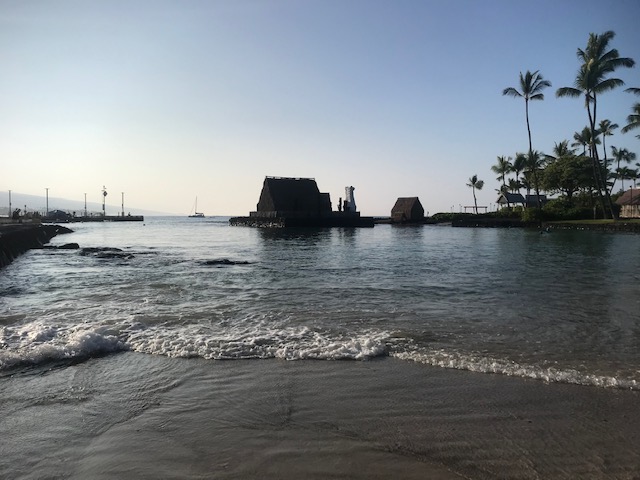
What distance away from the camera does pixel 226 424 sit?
3.80m

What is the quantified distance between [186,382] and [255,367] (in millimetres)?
907

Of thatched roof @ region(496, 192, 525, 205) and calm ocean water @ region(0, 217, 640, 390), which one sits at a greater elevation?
thatched roof @ region(496, 192, 525, 205)

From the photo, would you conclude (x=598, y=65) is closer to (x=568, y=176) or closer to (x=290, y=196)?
(x=568, y=176)

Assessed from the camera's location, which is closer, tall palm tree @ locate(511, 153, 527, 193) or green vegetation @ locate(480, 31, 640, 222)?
green vegetation @ locate(480, 31, 640, 222)

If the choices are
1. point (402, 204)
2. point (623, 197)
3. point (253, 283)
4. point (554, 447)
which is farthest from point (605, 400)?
point (402, 204)

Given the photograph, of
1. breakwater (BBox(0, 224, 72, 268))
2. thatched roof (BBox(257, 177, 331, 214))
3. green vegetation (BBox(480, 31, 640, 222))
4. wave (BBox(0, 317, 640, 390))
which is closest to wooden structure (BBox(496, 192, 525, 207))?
green vegetation (BBox(480, 31, 640, 222))

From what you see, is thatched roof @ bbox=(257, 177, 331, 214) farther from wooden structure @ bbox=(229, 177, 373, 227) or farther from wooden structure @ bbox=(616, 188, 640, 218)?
A: wooden structure @ bbox=(616, 188, 640, 218)

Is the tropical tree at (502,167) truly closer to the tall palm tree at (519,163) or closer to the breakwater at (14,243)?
the tall palm tree at (519,163)

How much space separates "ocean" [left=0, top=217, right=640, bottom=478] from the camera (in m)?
3.21

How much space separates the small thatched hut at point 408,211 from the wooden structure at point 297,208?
47.8 feet

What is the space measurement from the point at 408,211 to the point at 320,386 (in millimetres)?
78322

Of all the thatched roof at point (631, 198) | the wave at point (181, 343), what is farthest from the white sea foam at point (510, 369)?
the thatched roof at point (631, 198)

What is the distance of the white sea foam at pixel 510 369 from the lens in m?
4.82

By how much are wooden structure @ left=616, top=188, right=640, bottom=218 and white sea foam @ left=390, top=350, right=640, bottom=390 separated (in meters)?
65.6
